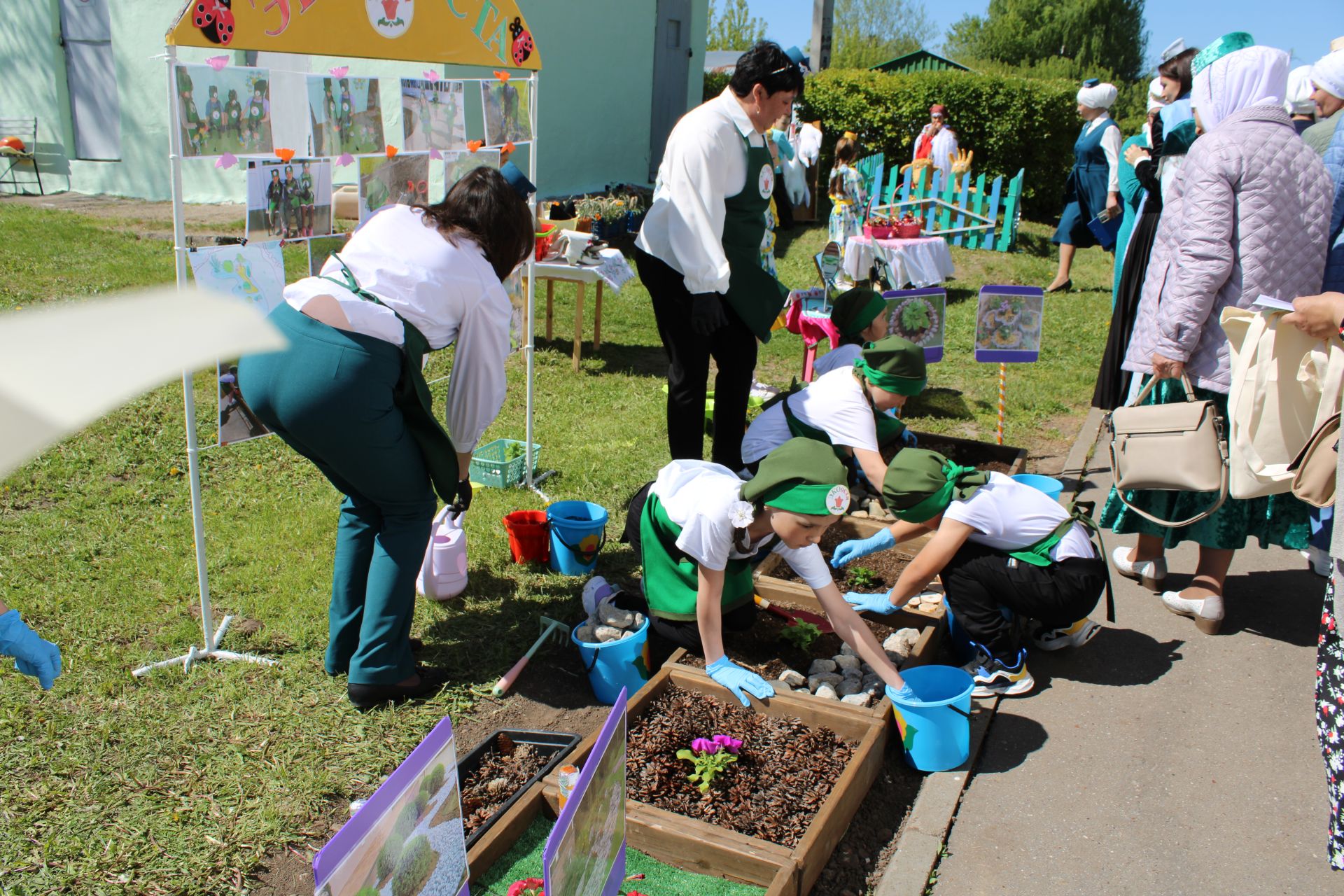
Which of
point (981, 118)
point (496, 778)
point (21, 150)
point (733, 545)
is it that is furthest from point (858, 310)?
point (981, 118)

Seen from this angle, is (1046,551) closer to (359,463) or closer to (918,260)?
(359,463)

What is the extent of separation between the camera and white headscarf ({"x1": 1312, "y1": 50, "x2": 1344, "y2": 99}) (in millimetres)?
3613

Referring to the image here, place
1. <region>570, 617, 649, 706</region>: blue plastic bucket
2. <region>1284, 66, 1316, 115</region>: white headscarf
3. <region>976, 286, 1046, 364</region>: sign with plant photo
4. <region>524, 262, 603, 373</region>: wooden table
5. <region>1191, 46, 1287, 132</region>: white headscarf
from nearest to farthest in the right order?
<region>570, 617, 649, 706</region>: blue plastic bucket, <region>1191, 46, 1287, 132</region>: white headscarf, <region>1284, 66, 1316, 115</region>: white headscarf, <region>976, 286, 1046, 364</region>: sign with plant photo, <region>524, 262, 603, 373</region>: wooden table

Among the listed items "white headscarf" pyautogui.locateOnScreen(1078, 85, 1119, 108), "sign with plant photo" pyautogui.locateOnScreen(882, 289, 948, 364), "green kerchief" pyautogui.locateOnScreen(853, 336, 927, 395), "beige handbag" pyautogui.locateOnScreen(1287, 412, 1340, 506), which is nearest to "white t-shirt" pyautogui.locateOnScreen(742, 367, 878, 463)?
"green kerchief" pyautogui.locateOnScreen(853, 336, 927, 395)

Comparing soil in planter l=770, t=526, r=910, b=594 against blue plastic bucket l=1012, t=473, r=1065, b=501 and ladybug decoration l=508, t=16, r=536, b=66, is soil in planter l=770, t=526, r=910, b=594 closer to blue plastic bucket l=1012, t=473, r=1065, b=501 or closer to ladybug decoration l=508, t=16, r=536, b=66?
blue plastic bucket l=1012, t=473, r=1065, b=501

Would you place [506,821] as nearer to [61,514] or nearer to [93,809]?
[93,809]

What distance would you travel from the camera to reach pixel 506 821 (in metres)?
2.43

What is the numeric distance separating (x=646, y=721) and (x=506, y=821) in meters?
0.67

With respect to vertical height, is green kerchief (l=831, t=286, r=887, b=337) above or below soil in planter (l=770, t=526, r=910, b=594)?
above

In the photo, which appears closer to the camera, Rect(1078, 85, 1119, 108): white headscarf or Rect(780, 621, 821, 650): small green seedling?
Rect(780, 621, 821, 650): small green seedling

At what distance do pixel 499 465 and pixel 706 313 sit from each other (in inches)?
54.9

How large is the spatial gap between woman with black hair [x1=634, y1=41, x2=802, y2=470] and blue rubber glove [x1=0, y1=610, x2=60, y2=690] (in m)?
2.66

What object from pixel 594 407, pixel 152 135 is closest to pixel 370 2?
pixel 594 407

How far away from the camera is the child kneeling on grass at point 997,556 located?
11.0 feet
